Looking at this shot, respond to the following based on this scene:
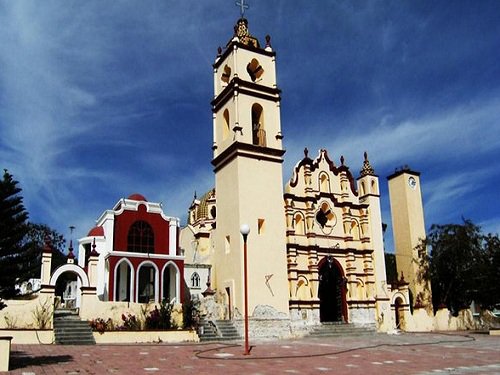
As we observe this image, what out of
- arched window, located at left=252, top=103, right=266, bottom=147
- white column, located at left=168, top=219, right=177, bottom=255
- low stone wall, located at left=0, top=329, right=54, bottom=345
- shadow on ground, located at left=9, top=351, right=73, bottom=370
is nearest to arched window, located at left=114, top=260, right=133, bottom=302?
white column, located at left=168, top=219, right=177, bottom=255

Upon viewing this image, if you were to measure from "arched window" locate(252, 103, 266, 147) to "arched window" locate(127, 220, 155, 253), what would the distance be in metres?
7.65

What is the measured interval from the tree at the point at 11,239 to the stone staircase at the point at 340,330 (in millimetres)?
16347

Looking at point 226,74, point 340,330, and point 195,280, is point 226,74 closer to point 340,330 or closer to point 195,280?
point 195,280

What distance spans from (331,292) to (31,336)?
16246mm

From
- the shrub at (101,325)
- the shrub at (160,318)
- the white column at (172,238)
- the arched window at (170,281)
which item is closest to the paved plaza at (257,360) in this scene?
the shrub at (101,325)

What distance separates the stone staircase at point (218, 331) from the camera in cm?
2144

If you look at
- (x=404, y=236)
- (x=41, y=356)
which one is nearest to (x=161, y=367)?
(x=41, y=356)

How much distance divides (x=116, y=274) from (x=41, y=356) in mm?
12248

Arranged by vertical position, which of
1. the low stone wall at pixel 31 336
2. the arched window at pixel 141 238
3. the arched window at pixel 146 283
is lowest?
the low stone wall at pixel 31 336

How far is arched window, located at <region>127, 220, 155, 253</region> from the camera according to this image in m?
27.0

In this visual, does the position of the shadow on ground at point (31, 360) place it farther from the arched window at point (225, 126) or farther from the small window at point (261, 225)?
the arched window at point (225, 126)

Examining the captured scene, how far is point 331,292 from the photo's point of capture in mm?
28281

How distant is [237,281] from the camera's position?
23.6m

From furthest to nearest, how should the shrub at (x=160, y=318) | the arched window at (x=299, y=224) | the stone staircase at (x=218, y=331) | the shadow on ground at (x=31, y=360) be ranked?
the arched window at (x=299, y=224) < the stone staircase at (x=218, y=331) < the shrub at (x=160, y=318) < the shadow on ground at (x=31, y=360)
